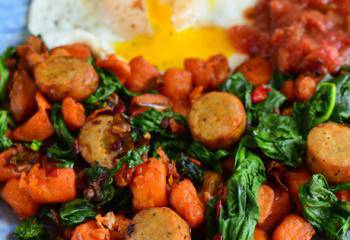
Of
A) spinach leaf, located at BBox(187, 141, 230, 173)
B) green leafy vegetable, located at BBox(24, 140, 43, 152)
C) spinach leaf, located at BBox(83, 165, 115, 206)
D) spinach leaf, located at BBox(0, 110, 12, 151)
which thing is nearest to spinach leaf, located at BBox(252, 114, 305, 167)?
spinach leaf, located at BBox(187, 141, 230, 173)

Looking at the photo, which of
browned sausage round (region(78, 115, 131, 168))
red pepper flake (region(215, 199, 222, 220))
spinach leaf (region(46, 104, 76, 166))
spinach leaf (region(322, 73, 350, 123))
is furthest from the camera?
spinach leaf (region(322, 73, 350, 123))

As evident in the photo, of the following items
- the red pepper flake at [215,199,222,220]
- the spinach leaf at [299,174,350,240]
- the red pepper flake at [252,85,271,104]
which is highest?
the red pepper flake at [252,85,271,104]

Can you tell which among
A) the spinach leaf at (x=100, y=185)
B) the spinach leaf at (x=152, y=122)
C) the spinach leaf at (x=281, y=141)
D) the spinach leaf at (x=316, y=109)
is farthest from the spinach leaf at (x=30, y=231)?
the spinach leaf at (x=316, y=109)

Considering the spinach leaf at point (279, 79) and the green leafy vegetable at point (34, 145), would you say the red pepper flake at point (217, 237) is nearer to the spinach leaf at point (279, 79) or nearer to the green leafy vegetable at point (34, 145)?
the green leafy vegetable at point (34, 145)

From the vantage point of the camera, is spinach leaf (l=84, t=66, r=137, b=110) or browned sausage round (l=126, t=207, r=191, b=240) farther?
spinach leaf (l=84, t=66, r=137, b=110)

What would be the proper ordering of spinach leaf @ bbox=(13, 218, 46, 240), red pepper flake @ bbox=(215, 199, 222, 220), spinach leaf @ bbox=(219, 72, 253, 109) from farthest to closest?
spinach leaf @ bbox=(219, 72, 253, 109), spinach leaf @ bbox=(13, 218, 46, 240), red pepper flake @ bbox=(215, 199, 222, 220)

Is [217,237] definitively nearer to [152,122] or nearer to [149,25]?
[152,122]

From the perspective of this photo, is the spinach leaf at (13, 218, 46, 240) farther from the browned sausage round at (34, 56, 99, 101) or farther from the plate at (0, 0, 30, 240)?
the plate at (0, 0, 30, 240)
